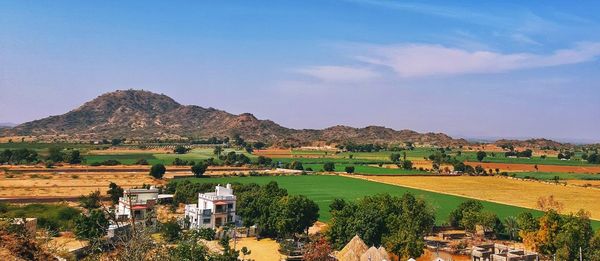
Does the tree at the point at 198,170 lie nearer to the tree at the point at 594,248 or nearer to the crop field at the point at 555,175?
the crop field at the point at 555,175

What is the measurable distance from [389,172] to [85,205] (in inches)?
2303

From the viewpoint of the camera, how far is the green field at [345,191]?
183 feet

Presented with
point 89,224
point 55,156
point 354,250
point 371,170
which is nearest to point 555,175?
point 371,170

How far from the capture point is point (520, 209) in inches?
2255

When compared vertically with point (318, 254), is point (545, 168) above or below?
above

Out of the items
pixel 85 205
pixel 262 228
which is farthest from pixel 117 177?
pixel 262 228

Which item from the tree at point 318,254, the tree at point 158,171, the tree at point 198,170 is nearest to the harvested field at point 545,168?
the tree at point 198,170

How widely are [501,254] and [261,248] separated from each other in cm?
1644

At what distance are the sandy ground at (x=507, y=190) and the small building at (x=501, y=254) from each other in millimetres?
21995

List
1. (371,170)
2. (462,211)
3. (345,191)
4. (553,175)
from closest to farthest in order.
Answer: (462,211)
(345,191)
(553,175)
(371,170)

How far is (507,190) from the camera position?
74312 mm

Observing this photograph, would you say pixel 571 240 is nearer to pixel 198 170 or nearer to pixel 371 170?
pixel 198 170

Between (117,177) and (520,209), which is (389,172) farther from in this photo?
(117,177)

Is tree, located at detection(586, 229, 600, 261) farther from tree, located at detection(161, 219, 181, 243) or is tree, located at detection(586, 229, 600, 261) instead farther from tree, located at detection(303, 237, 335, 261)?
tree, located at detection(161, 219, 181, 243)
